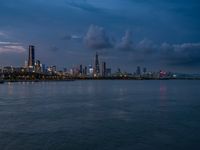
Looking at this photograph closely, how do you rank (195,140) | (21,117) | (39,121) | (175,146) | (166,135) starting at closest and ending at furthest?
(175,146) → (195,140) → (166,135) → (39,121) → (21,117)

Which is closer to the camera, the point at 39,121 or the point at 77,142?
the point at 77,142

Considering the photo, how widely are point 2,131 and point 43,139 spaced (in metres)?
3.71

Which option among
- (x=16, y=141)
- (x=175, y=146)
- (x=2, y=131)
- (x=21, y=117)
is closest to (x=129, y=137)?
(x=175, y=146)

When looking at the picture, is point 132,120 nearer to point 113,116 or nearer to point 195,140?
point 113,116

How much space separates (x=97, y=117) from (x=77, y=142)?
9864 mm

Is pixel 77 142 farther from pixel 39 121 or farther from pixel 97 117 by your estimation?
pixel 97 117

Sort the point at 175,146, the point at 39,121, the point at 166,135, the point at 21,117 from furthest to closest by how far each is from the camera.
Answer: the point at 21,117, the point at 39,121, the point at 166,135, the point at 175,146

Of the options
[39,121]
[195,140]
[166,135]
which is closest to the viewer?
[195,140]

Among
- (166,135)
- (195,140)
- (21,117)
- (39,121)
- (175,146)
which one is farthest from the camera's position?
(21,117)

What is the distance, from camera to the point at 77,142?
18.0 m

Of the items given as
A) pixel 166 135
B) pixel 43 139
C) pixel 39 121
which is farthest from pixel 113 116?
pixel 43 139

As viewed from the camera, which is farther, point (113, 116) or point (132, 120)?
point (113, 116)

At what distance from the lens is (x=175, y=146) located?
1706 centimetres

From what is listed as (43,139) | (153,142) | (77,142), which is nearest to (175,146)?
(153,142)
